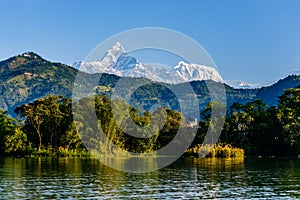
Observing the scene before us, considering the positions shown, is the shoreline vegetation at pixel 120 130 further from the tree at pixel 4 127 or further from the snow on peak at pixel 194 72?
the snow on peak at pixel 194 72

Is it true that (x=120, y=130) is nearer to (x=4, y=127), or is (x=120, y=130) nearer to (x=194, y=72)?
(x=4, y=127)

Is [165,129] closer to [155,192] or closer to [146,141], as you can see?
[146,141]

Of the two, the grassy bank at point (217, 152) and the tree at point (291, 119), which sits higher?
the tree at point (291, 119)

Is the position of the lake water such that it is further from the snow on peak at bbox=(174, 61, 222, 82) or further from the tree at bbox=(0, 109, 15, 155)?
the snow on peak at bbox=(174, 61, 222, 82)

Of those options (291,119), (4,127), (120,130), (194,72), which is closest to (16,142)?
(4,127)

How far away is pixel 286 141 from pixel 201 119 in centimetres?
1293

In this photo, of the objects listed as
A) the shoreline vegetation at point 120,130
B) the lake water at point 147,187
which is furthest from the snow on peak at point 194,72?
the lake water at point 147,187

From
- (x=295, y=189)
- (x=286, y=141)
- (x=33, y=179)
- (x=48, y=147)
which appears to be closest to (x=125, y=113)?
(x=48, y=147)

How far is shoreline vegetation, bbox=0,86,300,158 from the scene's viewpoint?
179ft

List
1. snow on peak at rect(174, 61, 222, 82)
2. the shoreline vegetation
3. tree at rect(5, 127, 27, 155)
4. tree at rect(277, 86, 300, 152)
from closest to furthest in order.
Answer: tree at rect(5, 127, 27, 155) < the shoreline vegetation < tree at rect(277, 86, 300, 152) < snow on peak at rect(174, 61, 222, 82)

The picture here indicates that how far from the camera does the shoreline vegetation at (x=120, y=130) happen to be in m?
54.5

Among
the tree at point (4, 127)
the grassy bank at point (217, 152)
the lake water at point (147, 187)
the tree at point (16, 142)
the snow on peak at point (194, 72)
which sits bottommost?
the lake water at point (147, 187)

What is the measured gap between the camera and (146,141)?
61.3 meters

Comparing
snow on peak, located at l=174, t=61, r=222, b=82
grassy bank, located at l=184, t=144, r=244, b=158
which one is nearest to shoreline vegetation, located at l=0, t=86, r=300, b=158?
grassy bank, located at l=184, t=144, r=244, b=158
